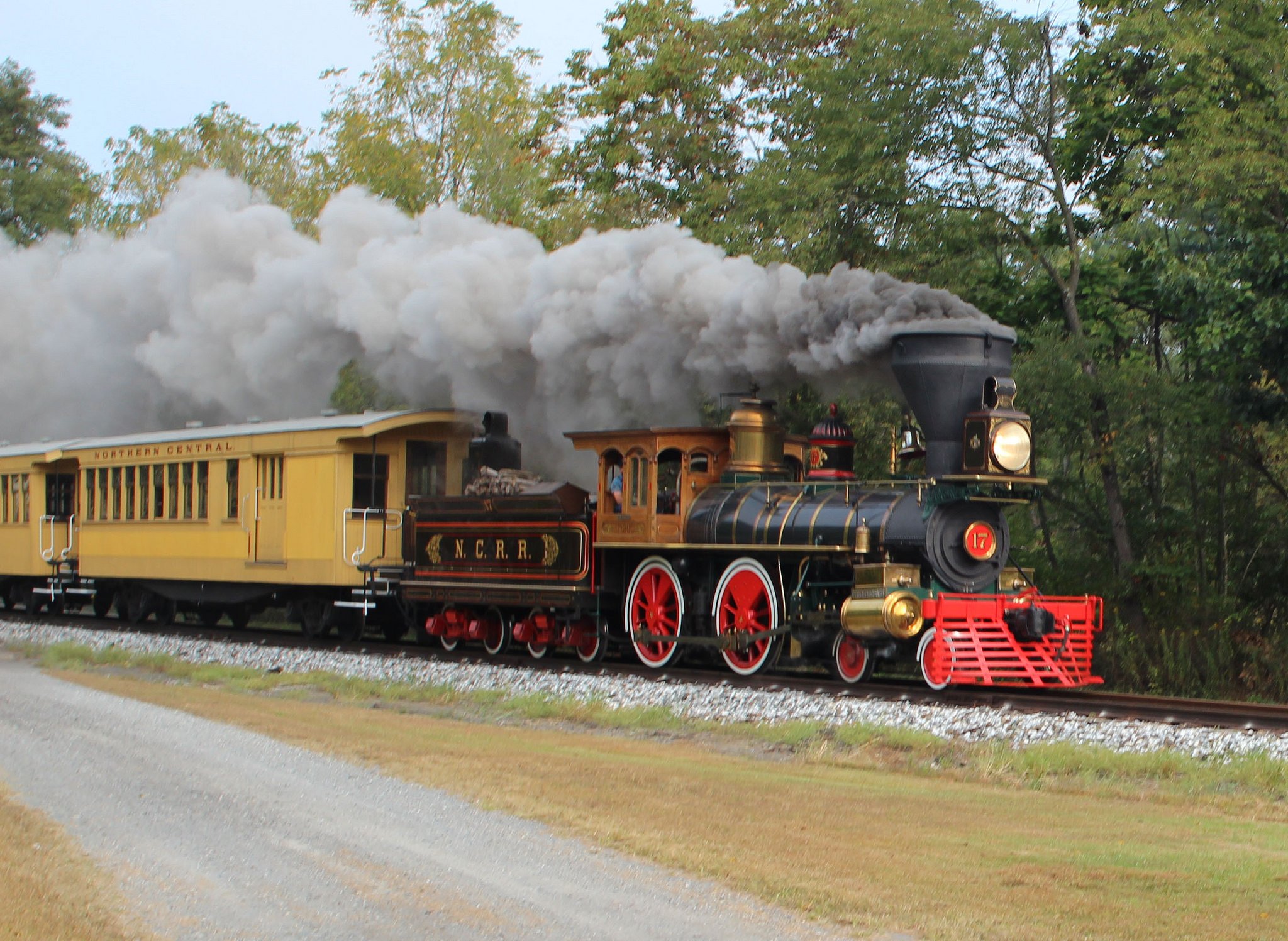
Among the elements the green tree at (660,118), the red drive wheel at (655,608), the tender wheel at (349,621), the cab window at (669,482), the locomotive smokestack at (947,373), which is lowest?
the tender wheel at (349,621)

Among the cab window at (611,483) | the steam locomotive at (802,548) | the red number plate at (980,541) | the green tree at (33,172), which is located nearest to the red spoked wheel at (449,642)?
the steam locomotive at (802,548)

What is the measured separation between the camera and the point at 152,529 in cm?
2127

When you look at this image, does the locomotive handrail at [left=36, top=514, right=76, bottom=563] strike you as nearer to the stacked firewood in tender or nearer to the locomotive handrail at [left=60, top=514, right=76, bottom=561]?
the locomotive handrail at [left=60, top=514, right=76, bottom=561]

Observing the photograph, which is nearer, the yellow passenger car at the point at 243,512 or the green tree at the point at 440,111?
the yellow passenger car at the point at 243,512

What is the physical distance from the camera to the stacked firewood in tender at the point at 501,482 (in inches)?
651

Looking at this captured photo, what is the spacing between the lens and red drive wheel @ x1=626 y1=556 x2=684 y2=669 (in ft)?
48.5

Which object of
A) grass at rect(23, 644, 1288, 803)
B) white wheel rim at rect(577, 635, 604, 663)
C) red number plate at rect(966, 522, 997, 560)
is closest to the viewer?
grass at rect(23, 644, 1288, 803)

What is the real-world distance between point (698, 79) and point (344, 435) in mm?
10120

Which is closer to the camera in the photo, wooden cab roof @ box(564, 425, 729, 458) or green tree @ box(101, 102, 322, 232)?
wooden cab roof @ box(564, 425, 729, 458)

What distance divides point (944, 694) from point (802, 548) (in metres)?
1.74

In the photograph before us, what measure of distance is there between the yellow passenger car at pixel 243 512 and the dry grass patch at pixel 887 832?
7.45m

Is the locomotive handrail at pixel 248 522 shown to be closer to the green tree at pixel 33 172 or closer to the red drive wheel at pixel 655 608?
the red drive wheel at pixel 655 608

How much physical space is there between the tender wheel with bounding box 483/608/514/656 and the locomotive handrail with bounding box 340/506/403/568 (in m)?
1.68

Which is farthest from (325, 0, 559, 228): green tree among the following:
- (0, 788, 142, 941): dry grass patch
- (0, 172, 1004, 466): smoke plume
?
(0, 788, 142, 941): dry grass patch
